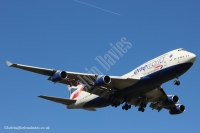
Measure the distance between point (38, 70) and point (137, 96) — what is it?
12.5m

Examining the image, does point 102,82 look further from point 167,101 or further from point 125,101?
point 167,101

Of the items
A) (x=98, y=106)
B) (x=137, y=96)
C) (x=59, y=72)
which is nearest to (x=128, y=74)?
(x=137, y=96)

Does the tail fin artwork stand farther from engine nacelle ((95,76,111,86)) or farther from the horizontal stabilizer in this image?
engine nacelle ((95,76,111,86))

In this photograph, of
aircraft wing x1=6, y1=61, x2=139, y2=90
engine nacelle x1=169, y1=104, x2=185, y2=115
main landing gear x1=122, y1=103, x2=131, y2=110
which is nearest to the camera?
aircraft wing x1=6, y1=61, x2=139, y2=90

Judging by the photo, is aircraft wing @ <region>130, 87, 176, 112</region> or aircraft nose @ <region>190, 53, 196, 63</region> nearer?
aircraft nose @ <region>190, 53, 196, 63</region>

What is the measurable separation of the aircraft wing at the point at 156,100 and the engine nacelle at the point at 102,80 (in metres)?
8.18

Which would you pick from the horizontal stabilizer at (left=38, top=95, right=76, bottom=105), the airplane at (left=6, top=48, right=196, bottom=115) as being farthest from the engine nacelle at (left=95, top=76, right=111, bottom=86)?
the horizontal stabilizer at (left=38, top=95, right=76, bottom=105)

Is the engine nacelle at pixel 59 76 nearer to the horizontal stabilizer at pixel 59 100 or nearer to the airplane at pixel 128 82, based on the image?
the airplane at pixel 128 82

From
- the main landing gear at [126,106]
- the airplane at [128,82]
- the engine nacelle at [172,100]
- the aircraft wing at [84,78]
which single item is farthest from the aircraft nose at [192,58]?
the main landing gear at [126,106]

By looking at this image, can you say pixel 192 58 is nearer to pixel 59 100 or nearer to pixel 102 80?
pixel 102 80

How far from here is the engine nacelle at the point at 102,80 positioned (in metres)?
40.8

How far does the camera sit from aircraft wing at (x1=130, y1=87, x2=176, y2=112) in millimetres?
48069

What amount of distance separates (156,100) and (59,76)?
15.7 meters

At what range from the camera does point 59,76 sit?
39.7 metres
